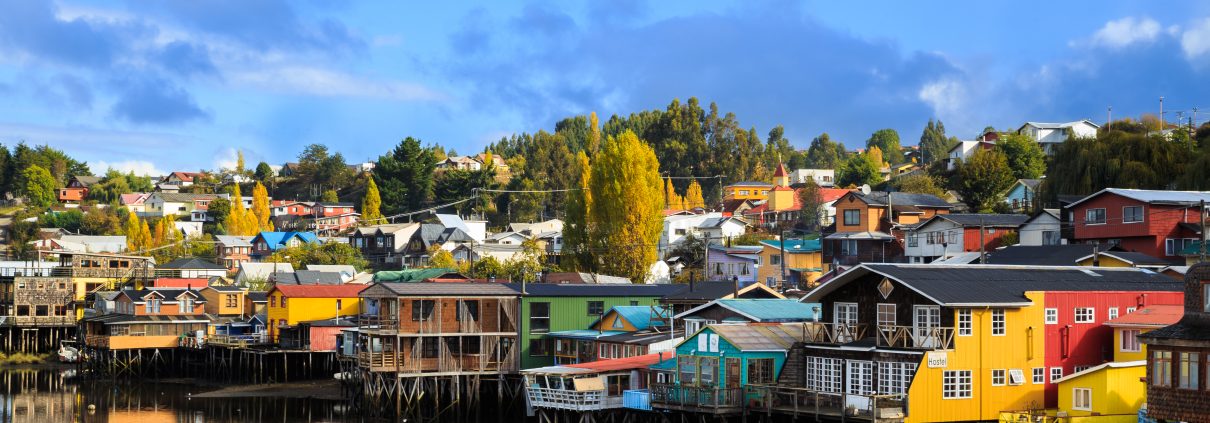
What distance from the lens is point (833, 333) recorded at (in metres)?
37.4

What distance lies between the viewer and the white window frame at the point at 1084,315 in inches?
1469

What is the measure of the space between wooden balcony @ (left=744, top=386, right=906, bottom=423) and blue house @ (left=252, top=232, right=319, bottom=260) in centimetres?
8647

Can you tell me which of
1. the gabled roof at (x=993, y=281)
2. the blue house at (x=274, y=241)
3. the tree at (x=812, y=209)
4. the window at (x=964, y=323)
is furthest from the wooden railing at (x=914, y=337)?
the blue house at (x=274, y=241)

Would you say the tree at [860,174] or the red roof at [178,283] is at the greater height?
the tree at [860,174]

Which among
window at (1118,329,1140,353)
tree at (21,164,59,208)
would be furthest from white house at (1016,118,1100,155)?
tree at (21,164,59,208)

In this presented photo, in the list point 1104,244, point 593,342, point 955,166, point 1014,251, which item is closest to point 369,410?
point 593,342

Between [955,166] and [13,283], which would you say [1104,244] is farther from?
[13,283]

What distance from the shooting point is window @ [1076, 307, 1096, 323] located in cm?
3734

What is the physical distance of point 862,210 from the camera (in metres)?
74.8

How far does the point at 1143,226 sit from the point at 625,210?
3396 centimetres

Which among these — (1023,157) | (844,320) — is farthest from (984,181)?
(844,320)

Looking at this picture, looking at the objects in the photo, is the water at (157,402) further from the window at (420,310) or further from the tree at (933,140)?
the tree at (933,140)

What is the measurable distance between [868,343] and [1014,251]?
24536 mm

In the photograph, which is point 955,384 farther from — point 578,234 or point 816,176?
point 816,176
